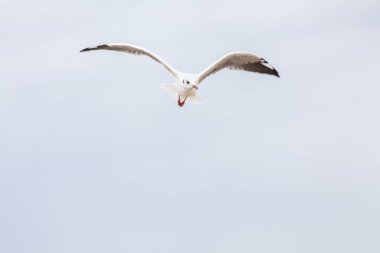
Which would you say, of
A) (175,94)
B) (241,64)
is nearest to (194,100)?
(175,94)

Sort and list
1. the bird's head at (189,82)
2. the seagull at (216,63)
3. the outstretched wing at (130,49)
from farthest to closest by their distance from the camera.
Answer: the outstretched wing at (130,49) → the seagull at (216,63) → the bird's head at (189,82)

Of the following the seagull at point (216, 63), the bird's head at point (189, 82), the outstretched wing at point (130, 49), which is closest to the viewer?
the bird's head at point (189, 82)

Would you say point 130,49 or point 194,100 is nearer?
point 194,100

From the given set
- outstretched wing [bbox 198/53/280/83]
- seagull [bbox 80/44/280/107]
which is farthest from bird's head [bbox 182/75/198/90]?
outstretched wing [bbox 198/53/280/83]

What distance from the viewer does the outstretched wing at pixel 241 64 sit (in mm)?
32500

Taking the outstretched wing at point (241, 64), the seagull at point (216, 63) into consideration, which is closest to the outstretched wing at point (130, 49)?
the seagull at point (216, 63)

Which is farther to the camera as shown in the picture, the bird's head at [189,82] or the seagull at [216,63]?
the seagull at [216,63]

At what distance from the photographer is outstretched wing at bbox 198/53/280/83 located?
32.5 meters

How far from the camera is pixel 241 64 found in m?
33.1

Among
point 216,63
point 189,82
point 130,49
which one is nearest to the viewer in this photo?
point 189,82

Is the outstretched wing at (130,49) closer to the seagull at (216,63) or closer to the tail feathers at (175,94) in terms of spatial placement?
the seagull at (216,63)

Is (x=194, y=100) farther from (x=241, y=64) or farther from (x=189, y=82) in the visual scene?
(x=241, y=64)

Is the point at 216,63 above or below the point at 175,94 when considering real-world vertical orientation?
above

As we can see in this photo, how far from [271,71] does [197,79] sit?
394 centimetres
